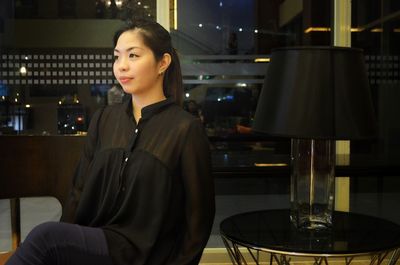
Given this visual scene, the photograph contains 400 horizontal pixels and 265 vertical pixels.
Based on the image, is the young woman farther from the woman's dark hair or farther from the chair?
the chair

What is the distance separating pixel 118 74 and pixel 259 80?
191cm

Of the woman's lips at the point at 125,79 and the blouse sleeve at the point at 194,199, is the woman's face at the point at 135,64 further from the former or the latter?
the blouse sleeve at the point at 194,199

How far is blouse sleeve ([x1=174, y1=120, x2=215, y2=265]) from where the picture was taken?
1.52 m

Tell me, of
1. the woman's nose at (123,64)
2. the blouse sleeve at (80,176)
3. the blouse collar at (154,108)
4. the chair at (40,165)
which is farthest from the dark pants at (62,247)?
the chair at (40,165)

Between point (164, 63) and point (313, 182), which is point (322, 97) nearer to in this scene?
point (313, 182)

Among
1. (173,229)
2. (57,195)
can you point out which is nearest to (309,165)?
(173,229)

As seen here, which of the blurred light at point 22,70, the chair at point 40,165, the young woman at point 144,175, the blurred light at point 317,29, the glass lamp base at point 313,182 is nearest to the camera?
the young woman at point 144,175

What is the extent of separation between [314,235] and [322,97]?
18.7 inches

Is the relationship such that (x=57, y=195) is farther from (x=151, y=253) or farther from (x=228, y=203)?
A: (x=228, y=203)

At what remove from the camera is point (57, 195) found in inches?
81.0

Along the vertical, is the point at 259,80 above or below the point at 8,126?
above

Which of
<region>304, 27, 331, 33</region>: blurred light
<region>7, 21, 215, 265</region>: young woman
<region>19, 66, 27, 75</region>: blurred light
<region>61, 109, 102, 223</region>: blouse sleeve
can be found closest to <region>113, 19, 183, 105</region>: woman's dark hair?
<region>7, 21, 215, 265</region>: young woman

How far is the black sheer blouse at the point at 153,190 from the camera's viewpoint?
58.7 inches

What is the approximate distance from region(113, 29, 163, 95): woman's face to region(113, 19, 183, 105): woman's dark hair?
0.05 ft
